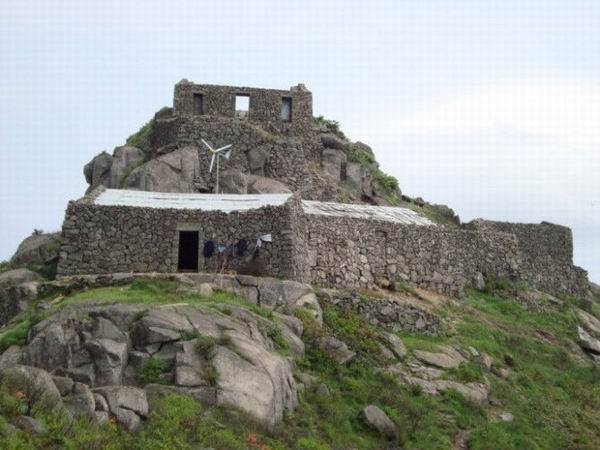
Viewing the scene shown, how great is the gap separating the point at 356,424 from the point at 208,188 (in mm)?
17965

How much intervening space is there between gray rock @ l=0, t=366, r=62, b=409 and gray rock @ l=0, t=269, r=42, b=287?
12.0 meters

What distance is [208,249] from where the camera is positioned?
27.6 meters

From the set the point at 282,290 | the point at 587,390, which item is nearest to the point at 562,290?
the point at 587,390

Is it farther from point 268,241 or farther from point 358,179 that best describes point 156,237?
point 358,179

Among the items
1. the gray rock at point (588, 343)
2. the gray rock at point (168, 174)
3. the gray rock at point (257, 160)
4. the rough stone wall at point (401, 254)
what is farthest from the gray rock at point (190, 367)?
the gray rock at point (257, 160)

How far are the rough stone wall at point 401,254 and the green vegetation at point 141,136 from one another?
13920 mm

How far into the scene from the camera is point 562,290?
138ft

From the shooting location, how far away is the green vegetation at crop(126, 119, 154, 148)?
41.0 m

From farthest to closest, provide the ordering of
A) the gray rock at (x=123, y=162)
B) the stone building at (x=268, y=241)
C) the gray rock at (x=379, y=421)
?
1. the gray rock at (x=123, y=162)
2. the stone building at (x=268, y=241)
3. the gray rock at (x=379, y=421)

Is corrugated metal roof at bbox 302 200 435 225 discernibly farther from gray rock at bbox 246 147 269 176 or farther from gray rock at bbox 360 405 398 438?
gray rock at bbox 360 405 398 438

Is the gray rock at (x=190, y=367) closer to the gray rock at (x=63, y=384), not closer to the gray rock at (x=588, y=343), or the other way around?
the gray rock at (x=63, y=384)

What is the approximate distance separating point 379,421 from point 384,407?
1049 mm

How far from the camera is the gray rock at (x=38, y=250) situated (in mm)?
28969

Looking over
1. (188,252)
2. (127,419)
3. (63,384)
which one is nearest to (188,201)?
(188,252)
